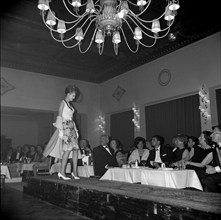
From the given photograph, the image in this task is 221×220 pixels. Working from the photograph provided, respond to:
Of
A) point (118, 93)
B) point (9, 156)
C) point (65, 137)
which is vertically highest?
point (118, 93)

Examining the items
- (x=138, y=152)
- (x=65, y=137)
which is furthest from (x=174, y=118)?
(x=65, y=137)

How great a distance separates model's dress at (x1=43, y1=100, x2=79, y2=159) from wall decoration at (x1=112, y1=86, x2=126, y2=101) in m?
5.04

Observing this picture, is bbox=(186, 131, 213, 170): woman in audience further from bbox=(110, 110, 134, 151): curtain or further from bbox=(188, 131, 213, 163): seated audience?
bbox=(110, 110, 134, 151): curtain

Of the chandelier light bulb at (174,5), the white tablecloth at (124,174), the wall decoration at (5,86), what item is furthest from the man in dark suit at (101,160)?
the wall decoration at (5,86)

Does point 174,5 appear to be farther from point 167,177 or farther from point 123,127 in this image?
point 123,127

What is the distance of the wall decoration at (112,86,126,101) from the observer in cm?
832

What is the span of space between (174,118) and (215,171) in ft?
10.9

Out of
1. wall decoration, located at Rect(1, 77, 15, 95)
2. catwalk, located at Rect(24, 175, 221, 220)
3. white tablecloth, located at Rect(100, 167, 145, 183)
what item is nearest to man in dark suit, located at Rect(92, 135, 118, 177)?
white tablecloth, located at Rect(100, 167, 145, 183)

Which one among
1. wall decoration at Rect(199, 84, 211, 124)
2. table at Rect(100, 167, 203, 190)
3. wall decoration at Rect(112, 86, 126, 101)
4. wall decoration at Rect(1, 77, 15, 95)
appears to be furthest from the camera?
wall decoration at Rect(112, 86, 126, 101)

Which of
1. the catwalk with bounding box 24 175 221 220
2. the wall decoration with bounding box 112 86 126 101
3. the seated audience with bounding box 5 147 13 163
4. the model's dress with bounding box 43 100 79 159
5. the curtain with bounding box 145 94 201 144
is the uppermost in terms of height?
the wall decoration with bounding box 112 86 126 101

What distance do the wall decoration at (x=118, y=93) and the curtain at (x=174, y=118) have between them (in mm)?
1115

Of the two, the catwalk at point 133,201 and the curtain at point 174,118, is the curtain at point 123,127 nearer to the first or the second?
the curtain at point 174,118

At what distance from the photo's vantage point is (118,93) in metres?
8.48

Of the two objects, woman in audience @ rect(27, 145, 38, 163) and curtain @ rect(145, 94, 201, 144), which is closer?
curtain @ rect(145, 94, 201, 144)
